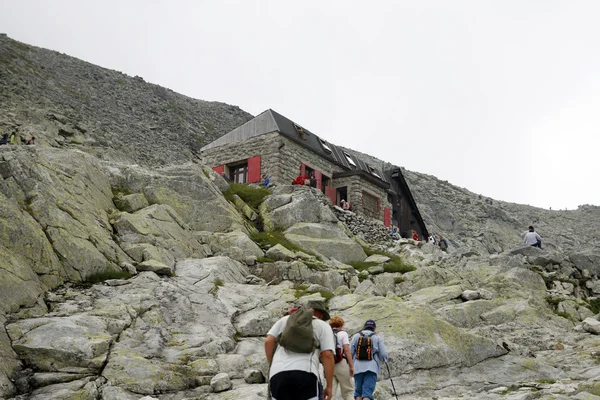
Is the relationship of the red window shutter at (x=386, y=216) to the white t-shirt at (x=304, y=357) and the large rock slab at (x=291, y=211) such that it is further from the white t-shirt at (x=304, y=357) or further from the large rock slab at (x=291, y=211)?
the white t-shirt at (x=304, y=357)

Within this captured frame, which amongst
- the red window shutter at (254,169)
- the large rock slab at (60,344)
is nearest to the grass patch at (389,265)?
the red window shutter at (254,169)

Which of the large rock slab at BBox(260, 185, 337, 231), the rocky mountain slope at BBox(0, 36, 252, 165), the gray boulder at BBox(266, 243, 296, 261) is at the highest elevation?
the rocky mountain slope at BBox(0, 36, 252, 165)

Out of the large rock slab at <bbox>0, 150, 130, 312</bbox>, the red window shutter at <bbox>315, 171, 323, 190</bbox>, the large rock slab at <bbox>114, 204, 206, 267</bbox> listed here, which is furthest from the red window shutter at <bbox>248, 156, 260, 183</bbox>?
the large rock slab at <bbox>0, 150, 130, 312</bbox>

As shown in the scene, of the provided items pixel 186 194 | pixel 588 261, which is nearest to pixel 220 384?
pixel 186 194

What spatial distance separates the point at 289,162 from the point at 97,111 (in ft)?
130

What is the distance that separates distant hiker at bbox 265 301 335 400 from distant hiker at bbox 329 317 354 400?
192 centimetres

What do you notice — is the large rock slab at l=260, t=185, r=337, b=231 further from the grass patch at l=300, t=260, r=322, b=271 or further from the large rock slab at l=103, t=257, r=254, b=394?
the large rock slab at l=103, t=257, r=254, b=394

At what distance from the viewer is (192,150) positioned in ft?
212

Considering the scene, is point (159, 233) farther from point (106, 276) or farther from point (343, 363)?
point (343, 363)

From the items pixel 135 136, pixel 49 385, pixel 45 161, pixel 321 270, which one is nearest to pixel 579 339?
pixel 321 270

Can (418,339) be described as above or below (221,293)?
below

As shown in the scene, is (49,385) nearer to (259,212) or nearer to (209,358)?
(209,358)

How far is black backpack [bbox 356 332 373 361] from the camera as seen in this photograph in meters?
8.67

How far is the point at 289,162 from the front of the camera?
105 ft
